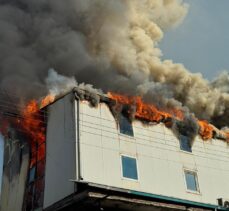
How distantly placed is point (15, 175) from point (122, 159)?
5224mm

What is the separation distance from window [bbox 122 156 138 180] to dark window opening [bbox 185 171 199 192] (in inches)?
118

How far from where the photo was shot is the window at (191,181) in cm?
2023

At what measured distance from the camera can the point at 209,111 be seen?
27438 mm

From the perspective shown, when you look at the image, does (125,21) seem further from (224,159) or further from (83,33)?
(224,159)

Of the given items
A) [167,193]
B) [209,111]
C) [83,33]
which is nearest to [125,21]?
[83,33]

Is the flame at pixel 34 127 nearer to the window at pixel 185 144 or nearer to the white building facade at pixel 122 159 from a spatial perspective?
the white building facade at pixel 122 159

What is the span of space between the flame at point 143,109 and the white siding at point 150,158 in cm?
39

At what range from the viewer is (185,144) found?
2138cm

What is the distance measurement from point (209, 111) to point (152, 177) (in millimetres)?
9785

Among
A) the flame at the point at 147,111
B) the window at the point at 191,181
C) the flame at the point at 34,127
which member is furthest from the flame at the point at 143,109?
the flame at the point at 34,127

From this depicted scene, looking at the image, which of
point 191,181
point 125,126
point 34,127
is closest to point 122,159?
point 125,126

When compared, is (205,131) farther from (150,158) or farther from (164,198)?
(164,198)

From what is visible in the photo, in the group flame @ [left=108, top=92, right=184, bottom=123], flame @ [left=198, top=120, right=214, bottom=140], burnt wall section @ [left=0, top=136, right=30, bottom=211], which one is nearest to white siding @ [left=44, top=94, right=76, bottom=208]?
burnt wall section @ [left=0, top=136, right=30, bottom=211]

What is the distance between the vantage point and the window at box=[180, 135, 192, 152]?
21198 millimetres
